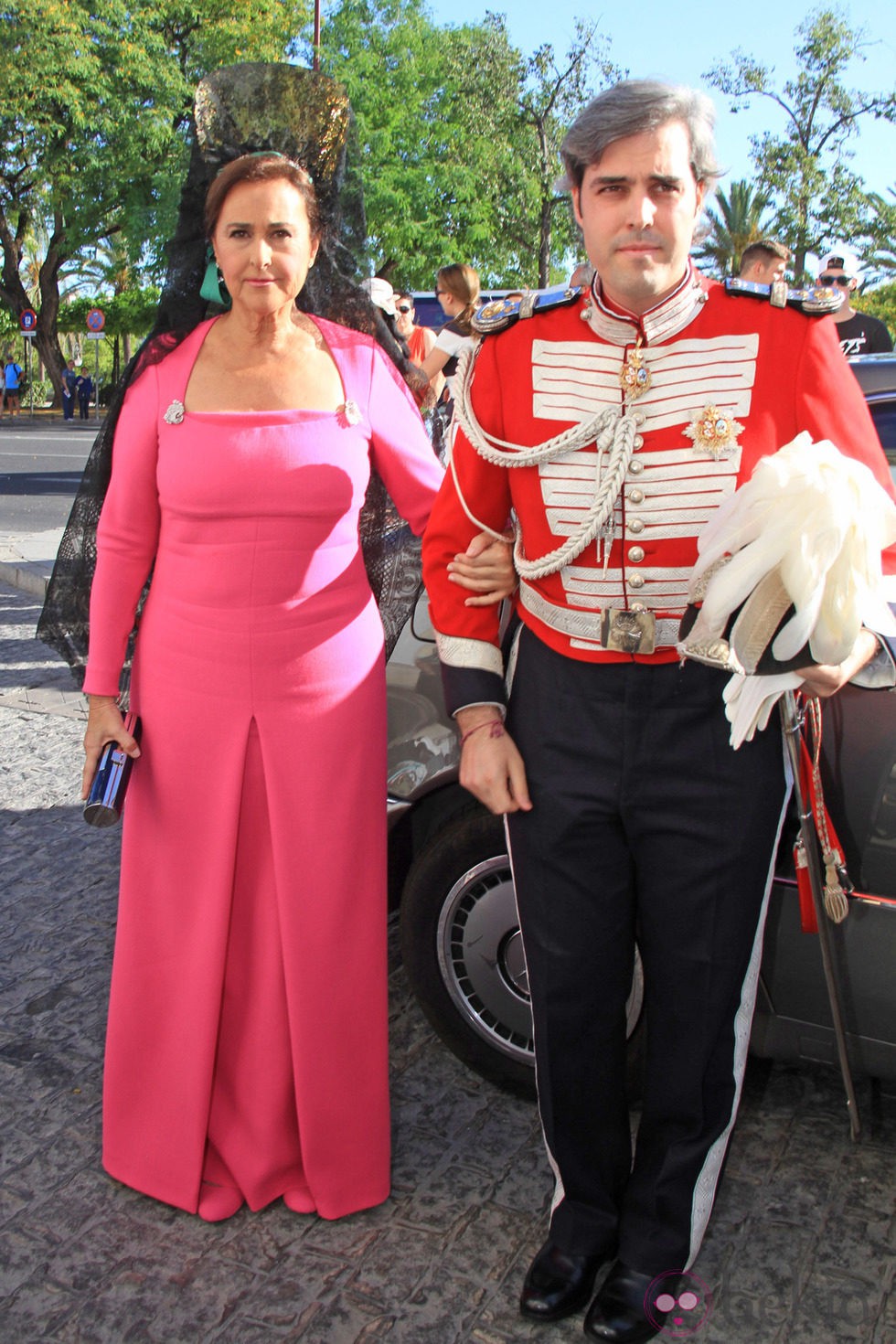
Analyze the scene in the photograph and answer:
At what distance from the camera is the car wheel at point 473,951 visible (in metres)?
2.81

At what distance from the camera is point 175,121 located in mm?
35875

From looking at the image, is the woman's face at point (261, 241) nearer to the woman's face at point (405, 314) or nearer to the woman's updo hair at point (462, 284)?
the woman's updo hair at point (462, 284)

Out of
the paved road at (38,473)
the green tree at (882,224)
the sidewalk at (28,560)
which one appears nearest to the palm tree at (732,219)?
the green tree at (882,224)

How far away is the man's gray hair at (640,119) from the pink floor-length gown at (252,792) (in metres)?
0.72

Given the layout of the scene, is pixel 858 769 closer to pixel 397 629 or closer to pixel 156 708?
pixel 397 629

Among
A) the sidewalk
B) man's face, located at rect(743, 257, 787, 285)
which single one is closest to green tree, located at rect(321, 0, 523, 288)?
the sidewalk

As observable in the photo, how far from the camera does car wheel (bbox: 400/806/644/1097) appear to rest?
2811mm

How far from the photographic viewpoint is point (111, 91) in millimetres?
34312

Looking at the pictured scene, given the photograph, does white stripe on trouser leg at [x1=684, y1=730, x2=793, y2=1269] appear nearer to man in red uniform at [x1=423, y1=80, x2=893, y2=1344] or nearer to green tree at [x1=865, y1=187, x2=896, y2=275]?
man in red uniform at [x1=423, y1=80, x2=893, y2=1344]

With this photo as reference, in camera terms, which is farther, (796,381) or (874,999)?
(874,999)

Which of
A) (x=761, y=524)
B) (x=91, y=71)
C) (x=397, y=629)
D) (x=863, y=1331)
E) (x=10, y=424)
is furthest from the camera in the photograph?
(x=91, y=71)

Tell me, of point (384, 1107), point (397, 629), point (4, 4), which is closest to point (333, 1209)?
point (384, 1107)

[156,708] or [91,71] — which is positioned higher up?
[91,71]

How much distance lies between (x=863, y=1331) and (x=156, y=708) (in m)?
1.76
